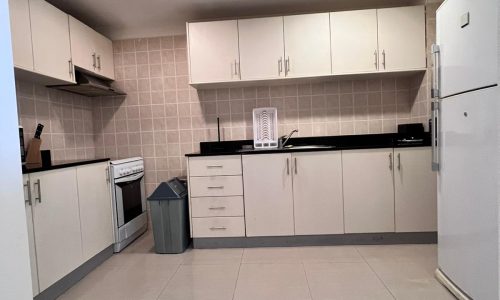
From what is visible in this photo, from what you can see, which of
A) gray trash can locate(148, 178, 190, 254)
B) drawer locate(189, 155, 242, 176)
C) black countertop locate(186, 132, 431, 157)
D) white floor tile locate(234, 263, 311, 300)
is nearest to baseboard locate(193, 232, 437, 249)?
gray trash can locate(148, 178, 190, 254)

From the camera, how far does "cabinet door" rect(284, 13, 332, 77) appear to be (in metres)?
2.78

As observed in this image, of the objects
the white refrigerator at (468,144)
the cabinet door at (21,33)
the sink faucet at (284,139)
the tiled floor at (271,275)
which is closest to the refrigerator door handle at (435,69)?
the white refrigerator at (468,144)

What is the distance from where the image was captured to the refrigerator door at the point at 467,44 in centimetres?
140

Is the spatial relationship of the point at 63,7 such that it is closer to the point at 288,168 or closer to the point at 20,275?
the point at 288,168

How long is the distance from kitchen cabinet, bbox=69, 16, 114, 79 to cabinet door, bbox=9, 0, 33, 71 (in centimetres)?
51

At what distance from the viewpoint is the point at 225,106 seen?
3254 millimetres

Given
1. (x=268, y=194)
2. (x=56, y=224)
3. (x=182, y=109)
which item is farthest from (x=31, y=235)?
(x=182, y=109)

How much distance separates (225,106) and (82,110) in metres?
1.51

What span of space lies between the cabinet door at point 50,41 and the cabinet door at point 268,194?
1.64 m

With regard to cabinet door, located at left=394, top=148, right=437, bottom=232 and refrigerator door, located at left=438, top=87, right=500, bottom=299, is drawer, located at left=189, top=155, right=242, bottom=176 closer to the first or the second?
cabinet door, located at left=394, top=148, right=437, bottom=232

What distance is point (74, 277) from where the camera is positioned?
2.18 metres

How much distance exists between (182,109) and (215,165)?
36.6 inches

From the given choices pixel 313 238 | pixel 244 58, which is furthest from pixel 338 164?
pixel 244 58

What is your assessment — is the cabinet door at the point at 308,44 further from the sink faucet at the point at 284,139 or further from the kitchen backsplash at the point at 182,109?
the sink faucet at the point at 284,139
